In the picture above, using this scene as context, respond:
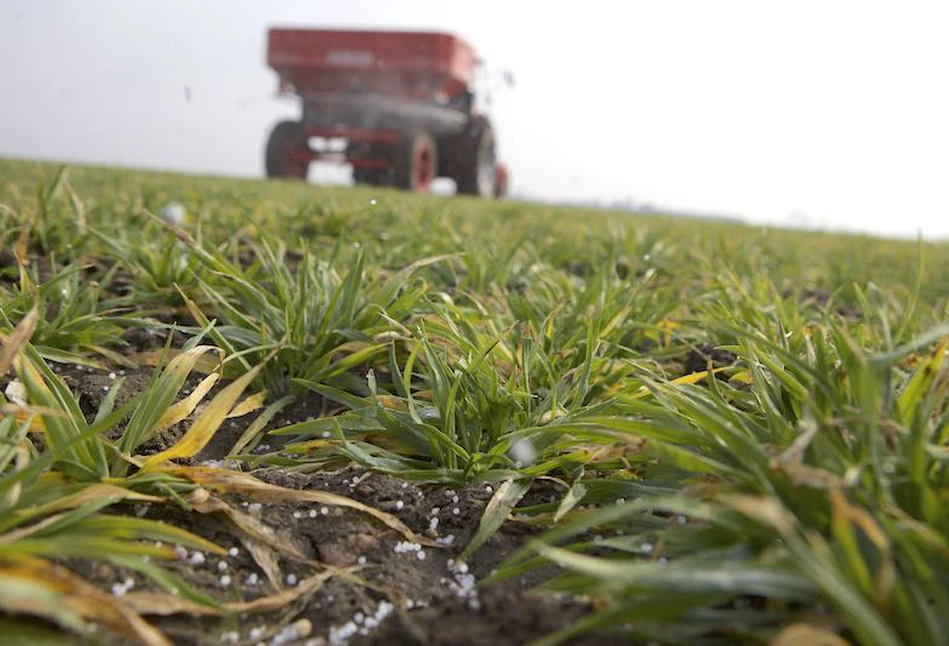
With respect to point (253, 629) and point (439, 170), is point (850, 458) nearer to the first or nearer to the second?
point (253, 629)

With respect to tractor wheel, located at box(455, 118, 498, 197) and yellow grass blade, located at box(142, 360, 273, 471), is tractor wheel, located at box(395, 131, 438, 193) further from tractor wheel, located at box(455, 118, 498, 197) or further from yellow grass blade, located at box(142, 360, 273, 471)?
yellow grass blade, located at box(142, 360, 273, 471)

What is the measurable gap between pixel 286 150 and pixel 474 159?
2544 mm

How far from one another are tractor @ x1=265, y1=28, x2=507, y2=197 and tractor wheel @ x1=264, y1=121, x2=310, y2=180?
0.01 m

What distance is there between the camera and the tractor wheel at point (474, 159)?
1128 cm

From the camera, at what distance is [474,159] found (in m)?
11.3

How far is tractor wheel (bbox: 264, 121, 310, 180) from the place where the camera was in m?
10.3

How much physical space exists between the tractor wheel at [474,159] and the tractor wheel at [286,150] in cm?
214

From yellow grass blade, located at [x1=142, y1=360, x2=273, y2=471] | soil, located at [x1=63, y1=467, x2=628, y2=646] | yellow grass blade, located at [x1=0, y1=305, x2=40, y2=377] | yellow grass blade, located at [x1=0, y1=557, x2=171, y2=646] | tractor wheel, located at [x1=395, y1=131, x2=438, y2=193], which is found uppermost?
tractor wheel, located at [x1=395, y1=131, x2=438, y2=193]

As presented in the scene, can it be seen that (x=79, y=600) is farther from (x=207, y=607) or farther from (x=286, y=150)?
(x=286, y=150)

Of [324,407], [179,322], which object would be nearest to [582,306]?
[324,407]

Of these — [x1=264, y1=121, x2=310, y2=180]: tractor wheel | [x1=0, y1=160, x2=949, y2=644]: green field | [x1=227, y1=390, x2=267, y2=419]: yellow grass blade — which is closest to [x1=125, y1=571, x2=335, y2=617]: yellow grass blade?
[x1=0, y1=160, x2=949, y2=644]: green field

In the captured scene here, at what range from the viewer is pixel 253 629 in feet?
2.70

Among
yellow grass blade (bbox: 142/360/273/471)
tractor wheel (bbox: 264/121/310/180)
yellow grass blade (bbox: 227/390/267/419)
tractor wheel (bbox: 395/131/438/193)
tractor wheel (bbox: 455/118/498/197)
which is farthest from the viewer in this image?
tractor wheel (bbox: 455/118/498/197)

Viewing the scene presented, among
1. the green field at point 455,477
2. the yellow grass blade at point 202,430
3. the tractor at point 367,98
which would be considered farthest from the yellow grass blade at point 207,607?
the tractor at point 367,98
